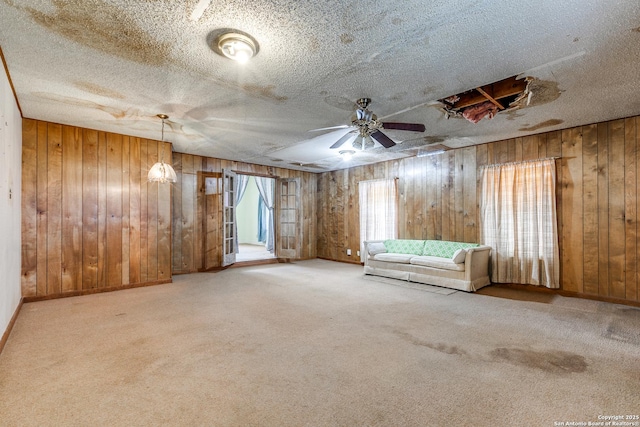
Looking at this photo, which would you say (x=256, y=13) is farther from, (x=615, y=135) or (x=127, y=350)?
(x=615, y=135)

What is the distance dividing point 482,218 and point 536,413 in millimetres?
3954

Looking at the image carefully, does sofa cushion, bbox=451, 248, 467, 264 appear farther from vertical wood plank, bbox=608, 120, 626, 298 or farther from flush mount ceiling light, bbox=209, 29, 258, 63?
flush mount ceiling light, bbox=209, 29, 258, 63

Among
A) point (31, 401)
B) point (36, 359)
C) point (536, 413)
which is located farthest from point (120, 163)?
point (536, 413)

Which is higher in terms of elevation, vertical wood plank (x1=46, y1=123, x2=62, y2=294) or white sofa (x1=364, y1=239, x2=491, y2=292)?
vertical wood plank (x1=46, y1=123, x2=62, y2=294)

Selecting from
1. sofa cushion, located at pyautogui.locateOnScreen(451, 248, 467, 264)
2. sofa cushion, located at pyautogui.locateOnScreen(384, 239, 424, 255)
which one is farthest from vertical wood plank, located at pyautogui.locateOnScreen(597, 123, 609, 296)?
sofa cushion, located at pyautogui.locateOnScreen(384, 239, 424, 255)

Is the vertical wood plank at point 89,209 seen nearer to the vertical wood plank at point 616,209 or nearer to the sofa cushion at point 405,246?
the sofa cushion at point 405,246

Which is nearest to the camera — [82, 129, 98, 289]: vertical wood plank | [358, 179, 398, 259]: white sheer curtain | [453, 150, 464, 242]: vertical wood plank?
[82, 129, 98, 289]: vertical wood plank

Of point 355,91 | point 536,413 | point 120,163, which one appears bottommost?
point 536,413

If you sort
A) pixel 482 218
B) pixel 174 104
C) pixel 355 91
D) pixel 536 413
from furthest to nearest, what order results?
pixel 482 218
pixel 174 104
pixel 355 91
pixel 536 413

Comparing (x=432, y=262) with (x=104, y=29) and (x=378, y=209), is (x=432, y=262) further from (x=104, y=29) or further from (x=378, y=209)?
(x=104, y=29)

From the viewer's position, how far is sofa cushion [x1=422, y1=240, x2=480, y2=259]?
17.1 feet

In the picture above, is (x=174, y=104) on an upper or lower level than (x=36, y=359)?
upper

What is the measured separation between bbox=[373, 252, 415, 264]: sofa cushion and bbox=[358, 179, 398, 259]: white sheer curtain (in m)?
0.99

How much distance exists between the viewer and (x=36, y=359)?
7.76 ft
